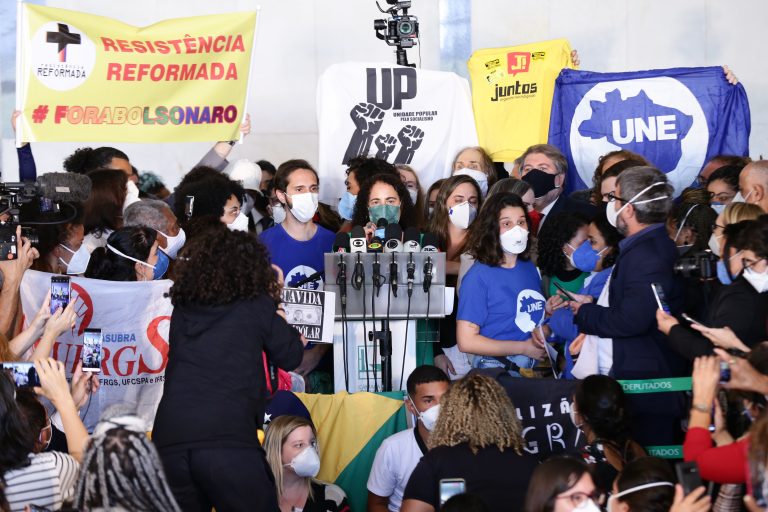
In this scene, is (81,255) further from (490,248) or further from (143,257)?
(490,248)

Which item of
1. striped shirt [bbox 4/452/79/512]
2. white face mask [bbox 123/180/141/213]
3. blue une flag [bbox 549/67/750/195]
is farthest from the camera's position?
blue une flag [bbox 549/67/750/195]

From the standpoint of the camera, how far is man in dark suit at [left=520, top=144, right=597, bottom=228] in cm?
722

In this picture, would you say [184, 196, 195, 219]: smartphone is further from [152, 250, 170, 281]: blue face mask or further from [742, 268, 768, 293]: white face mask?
[742, 268, 768, 293]: white face mask

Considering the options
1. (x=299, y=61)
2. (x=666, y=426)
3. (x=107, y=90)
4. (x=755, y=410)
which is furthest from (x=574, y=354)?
(x=299, y=61)

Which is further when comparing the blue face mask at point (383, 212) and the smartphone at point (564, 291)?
the blue face mask at point (383, 212)

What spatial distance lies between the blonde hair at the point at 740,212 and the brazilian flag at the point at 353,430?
188 centimetres

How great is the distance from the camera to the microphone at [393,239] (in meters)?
5.87

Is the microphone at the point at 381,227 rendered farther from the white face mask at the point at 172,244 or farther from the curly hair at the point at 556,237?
the white face mask at the point at 172,244

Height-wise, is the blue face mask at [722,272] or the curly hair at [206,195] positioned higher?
the curly hair at [206,195]

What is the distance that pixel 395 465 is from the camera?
5.50m

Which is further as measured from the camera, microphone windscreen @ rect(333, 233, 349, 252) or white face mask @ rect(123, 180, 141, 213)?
white face mask @ rect(123, 180, 141, 213)

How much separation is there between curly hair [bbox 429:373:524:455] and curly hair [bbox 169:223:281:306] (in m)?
0.85

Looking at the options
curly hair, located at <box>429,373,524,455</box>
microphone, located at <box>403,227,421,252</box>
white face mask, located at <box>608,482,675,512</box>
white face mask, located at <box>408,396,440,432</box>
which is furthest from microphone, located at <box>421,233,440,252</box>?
white face mask, located at <box>608,482,675,512</box>

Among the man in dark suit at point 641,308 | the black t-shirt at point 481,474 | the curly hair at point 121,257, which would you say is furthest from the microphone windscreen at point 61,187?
the man in dark suit at point 641,308
